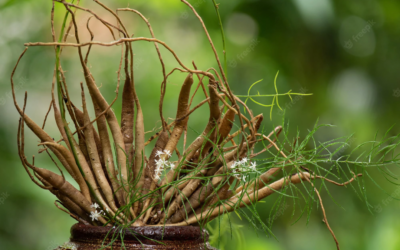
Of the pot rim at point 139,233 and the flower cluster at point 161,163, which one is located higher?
the flower cluster at point 161,163

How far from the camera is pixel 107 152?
1.33 feet

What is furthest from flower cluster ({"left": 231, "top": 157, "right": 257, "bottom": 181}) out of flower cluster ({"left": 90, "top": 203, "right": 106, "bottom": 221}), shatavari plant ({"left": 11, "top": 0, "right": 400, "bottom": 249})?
flower cluster ({"left": 90, "top": 203, "right": 106, "bottom": 221})

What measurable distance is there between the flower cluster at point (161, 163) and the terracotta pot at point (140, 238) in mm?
68

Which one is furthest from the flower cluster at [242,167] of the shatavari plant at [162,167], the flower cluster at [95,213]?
the flower cluster at [95,213]

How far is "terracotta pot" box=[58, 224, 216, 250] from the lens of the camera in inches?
13.3

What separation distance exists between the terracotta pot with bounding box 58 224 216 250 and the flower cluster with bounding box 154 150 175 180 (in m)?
0.07

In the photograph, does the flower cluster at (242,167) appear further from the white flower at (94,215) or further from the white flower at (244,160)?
the white flower at (94,215)

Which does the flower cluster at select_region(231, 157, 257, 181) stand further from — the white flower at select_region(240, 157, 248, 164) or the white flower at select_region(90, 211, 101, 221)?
the white flower at select_region(90, 211, 101, 221)

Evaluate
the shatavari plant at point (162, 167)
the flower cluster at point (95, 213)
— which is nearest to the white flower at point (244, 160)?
the shatavari plant at point (162, 167)

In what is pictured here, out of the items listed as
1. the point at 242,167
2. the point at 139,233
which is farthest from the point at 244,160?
the point at 139,233

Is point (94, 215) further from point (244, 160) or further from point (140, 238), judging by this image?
point (244, 160)

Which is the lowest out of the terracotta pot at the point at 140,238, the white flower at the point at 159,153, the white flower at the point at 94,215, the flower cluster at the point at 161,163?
the terracotta pot at the point at 140,238

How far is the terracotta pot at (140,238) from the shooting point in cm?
34

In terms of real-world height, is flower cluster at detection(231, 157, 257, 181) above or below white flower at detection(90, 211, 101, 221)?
below
